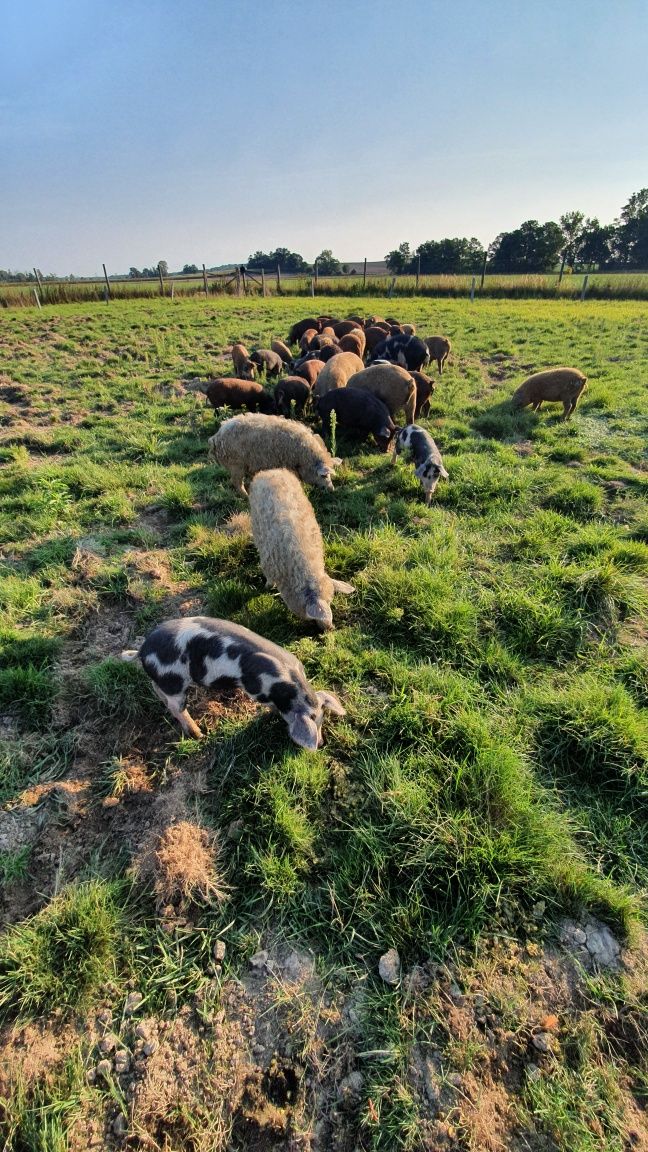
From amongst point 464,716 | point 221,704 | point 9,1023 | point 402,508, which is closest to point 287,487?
point 402,508

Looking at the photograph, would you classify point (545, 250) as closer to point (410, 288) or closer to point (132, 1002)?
point (410, 288)

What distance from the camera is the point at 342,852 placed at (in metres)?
2.77

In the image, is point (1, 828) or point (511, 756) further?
point (511, 756)

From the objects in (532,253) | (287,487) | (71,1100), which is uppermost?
(532,253)

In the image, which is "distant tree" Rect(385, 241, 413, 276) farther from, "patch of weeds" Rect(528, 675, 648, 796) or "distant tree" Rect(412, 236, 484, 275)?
"patch of weeds" Rect(528, 675, 648, 796)

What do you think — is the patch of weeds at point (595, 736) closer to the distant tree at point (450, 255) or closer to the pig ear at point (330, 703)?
the pig ear at point (330, 703)

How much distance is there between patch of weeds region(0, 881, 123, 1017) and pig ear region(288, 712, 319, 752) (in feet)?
4.11

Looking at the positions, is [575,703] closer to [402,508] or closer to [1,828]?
[402,508]

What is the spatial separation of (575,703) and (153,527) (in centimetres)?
486

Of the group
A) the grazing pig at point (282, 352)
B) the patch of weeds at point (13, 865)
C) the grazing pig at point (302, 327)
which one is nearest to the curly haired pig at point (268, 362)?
the grazing pig at point (282, 352)

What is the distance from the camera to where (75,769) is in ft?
10.7

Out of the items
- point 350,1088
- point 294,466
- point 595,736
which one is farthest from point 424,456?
point 350,1088

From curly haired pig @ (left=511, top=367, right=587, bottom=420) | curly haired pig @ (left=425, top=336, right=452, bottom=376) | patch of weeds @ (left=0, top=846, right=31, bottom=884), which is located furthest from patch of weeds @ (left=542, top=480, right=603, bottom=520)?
curly haired pig @ (left=425, top=336, right=452, bottom=376)

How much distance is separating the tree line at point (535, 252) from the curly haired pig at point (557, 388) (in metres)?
59.9
